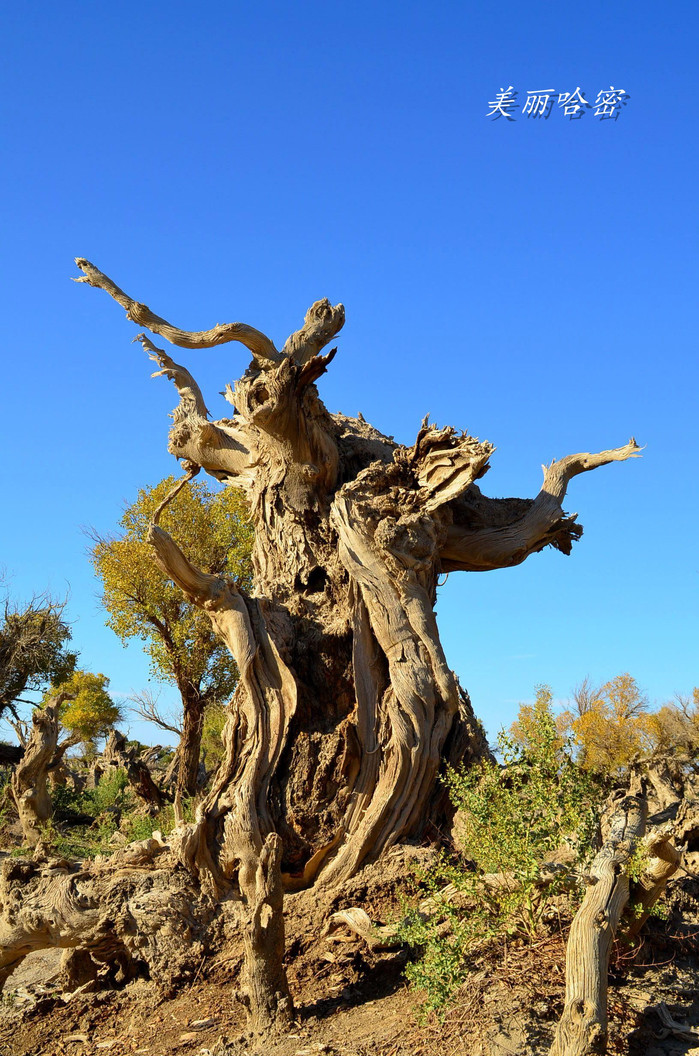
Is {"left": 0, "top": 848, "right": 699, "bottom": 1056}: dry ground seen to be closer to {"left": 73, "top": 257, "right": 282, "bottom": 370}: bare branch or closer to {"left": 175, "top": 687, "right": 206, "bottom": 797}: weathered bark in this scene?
{"left": 73, "top": 257, "right": 282, "bottom": 370}: bare branch

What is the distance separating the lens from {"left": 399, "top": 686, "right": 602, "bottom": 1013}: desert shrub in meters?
5.18

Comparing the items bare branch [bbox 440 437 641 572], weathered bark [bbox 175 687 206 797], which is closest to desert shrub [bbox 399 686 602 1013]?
bare branch [bbox 440 437 641 572]

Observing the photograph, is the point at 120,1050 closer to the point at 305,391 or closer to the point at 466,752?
the point at 466,752

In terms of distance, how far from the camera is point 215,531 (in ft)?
67.8

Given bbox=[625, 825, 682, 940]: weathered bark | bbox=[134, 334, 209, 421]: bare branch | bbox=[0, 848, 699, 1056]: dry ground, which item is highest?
bbox=[134, 334, 209, 421]: bare branch

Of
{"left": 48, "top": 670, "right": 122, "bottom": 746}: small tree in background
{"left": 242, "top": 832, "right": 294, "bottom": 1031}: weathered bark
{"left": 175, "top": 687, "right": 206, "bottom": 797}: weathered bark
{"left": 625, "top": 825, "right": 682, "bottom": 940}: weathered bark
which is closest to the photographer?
{"left": 625, "top": 825, "right": 682, "bottom": 940}: weathered bark

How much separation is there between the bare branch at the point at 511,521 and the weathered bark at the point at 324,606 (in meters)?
0.02

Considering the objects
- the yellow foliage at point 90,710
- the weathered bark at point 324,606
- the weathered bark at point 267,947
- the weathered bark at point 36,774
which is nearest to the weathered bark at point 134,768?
the weathered bark at point 36,774

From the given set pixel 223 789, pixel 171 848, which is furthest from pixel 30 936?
pixel 223 789

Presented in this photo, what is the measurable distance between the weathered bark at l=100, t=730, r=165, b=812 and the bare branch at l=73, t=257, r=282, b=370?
9375 mm

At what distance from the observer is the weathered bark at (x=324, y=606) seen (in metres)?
7.47

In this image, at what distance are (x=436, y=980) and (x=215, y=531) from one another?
16.2 metres

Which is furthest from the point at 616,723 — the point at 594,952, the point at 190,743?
the point at 594,952

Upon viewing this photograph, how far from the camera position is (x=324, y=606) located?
849 centimetres
